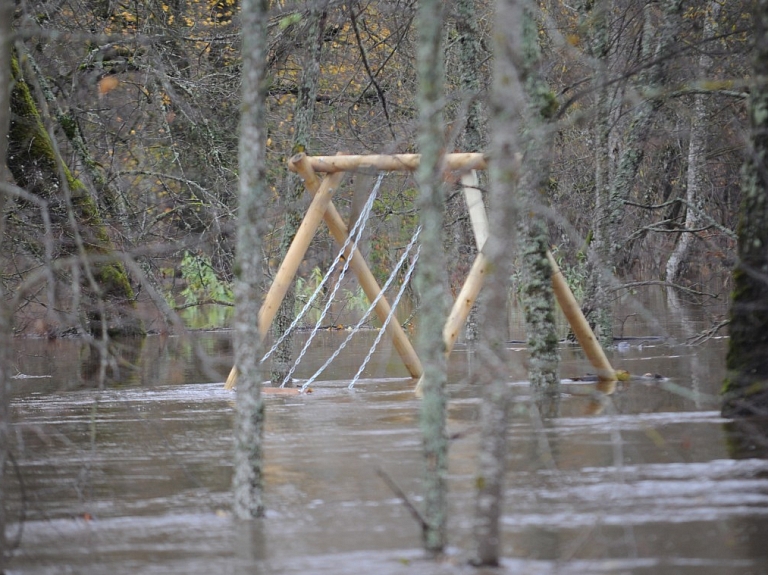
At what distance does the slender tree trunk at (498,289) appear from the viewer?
12.2ft

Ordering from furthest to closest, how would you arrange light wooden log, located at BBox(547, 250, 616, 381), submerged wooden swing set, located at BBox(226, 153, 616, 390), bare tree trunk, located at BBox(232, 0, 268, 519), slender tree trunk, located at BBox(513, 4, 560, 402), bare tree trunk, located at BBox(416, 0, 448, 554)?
light wooden log, located at BBox(547, 250, 616, 381) < submerged wooden swing set, located at BBox(226, 153, 616, 390) < slender tree trunk, located at BBox(513, 4, 560, 402) < bare tree trunk, located at BBox(232, 0, 268, 519) < bare tree trunk, located at BBox(416, 0, 448, 554)

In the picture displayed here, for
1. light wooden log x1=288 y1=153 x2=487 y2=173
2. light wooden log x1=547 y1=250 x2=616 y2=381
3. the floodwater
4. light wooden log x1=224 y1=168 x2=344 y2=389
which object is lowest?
the floodwater

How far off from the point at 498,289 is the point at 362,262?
18.7 feet

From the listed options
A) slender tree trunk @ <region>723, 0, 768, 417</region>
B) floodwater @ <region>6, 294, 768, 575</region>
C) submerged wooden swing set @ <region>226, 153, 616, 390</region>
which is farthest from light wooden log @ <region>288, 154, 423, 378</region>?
slender tree trunk @ <region>723, 0, 768, 417</region>

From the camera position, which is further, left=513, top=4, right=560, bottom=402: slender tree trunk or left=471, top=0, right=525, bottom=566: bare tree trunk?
left=513, top=4, right=560, bottom=402: slender tree trunk

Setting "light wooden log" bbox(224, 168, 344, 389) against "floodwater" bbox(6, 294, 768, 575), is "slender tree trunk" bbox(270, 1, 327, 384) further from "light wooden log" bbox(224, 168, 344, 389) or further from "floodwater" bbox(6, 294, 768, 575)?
Answer: "floodwater" bbox(6, 294, 768, 575)

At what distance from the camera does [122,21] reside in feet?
41.9

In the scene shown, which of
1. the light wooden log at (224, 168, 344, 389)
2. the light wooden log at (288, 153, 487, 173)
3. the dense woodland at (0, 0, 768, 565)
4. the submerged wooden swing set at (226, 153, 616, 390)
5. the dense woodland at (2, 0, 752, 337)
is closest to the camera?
the dense woodland at (0, 0, 768, 565)

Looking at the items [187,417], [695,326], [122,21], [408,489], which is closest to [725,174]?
[695,326]

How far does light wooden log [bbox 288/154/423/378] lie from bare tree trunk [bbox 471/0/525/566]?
5.10m

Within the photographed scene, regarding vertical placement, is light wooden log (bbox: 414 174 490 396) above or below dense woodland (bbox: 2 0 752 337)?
below

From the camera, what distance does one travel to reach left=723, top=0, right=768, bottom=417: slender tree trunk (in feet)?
19.8

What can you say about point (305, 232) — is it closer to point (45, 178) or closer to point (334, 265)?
point (334, 265)

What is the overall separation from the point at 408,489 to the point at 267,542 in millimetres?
1037
